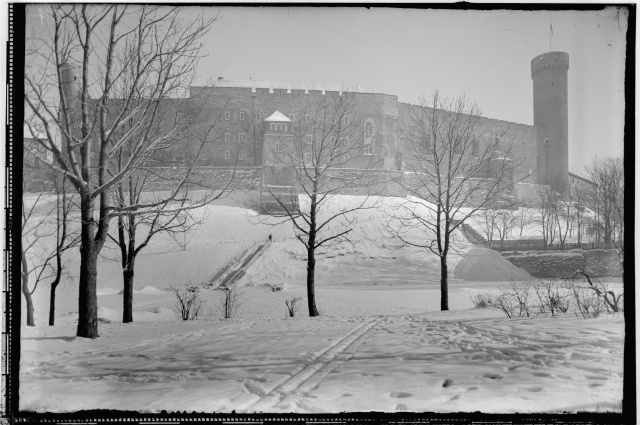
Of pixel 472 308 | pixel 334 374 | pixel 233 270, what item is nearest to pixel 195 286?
pixel 233 270

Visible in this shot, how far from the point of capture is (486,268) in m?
3.82

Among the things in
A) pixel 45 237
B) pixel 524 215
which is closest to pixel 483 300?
pixel 524 215

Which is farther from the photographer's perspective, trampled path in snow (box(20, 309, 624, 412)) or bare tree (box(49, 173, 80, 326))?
bare tree (box(49, 173, 80, 326))

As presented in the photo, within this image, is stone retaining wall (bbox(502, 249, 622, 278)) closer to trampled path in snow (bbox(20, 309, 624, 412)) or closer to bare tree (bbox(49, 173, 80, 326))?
trampled path in snow (bbox(20, 309, 624, 412))

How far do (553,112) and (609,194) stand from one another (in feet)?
2.53

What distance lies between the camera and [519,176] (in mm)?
4359

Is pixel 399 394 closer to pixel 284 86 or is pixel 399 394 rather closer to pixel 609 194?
pixel 609 194

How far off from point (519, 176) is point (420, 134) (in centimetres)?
113

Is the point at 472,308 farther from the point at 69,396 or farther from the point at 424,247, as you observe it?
the point at 69,396

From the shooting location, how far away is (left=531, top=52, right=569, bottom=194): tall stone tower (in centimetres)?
335

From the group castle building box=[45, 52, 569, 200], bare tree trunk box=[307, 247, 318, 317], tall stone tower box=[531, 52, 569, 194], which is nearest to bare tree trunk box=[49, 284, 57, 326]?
castle building box=[45, 52, 569, 200]

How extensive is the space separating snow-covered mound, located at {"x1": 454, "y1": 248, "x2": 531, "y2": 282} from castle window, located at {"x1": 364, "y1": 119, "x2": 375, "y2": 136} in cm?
122

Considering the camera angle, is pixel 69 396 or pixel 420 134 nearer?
pixel 69 396

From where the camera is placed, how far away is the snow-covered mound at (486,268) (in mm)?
3732
